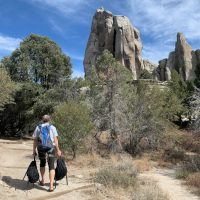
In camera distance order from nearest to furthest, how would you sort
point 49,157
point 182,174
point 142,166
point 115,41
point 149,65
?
1. point 49,157
2. point 182,174
3. point 142,166
4. point 115,41
5. point 149,65

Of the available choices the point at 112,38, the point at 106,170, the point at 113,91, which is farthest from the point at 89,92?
the point at 112,38

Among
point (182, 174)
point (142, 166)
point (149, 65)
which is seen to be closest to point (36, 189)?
point (182, 174)

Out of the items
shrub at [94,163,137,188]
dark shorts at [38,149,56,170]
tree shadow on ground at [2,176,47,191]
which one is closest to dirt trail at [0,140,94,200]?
tree shadow on ground at [2,176,47,191]

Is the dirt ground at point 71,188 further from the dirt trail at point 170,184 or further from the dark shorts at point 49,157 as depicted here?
the dark shorts at point 49,157

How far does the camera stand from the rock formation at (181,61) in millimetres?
83625

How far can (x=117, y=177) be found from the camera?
37.3ft

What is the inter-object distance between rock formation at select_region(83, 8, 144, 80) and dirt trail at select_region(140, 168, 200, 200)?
63.5 metres

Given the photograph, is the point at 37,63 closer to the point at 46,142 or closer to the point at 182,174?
the point at 182,174

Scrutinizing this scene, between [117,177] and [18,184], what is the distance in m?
2.86

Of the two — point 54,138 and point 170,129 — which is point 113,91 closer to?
point 170,129

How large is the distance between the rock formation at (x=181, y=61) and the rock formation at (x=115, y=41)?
6264 millimetres

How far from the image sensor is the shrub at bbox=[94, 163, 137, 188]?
11.2 m

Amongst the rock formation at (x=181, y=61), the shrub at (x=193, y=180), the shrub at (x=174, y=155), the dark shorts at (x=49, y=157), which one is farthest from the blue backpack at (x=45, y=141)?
the rock formation at (x=181, y=61)

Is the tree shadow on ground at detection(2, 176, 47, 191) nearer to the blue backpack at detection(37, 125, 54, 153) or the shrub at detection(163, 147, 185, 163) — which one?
the blue backpack at detection(37, 125, 54, 153)
